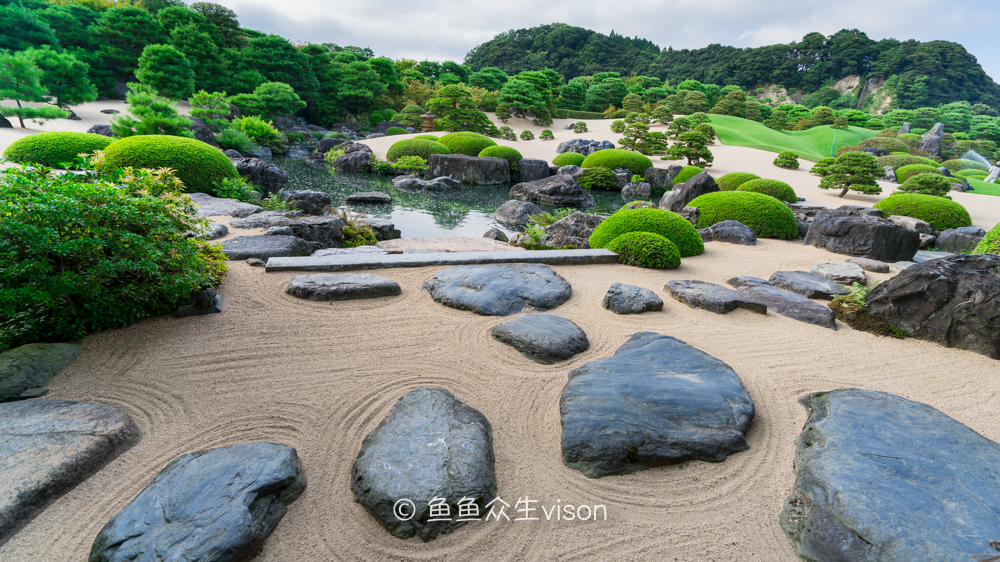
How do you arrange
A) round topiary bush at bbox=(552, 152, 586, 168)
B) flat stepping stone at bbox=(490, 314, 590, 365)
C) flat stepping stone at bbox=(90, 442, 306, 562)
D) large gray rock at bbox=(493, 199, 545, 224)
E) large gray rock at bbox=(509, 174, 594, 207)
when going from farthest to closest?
round topiary bush at bbox=(552, 152, 586, 168) → large gray rock at bbox=(509, 174, 594, 207) → large gray rock at bbox=(493, 199, 545, 224) → flat stepping stone at bbox=(490, 314, 590, 365) → flat stepping stone at bbox=(90, 442, 306, 562)

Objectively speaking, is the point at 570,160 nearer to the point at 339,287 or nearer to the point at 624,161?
the point at 624,161

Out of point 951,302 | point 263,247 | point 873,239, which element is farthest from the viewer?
point 873,239

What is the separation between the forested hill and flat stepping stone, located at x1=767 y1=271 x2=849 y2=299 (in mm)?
55288

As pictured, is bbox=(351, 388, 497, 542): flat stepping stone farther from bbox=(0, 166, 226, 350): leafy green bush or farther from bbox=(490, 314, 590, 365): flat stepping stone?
bbox=(0, 166, 226, 350): leafy green bush

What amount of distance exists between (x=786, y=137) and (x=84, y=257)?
1478 inches

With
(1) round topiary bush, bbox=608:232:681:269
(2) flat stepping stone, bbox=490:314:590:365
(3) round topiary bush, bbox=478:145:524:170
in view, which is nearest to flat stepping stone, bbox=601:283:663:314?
Result: (2) flat stepping stone, bbox=490:314:590:365

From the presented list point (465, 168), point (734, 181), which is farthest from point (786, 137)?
point (465, 168)

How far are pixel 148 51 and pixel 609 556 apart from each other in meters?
29.8

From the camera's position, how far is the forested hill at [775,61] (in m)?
42.9

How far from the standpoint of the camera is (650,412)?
246 cm

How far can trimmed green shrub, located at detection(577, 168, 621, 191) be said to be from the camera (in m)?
17.4

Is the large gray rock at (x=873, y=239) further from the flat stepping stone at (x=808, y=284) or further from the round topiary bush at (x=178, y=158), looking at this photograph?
the round topiary bush at (x=178, y=158)

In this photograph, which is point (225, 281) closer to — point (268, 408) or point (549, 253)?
point (268, 408)

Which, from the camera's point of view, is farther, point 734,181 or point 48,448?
point 734,181
